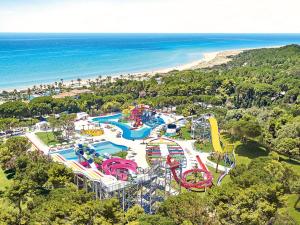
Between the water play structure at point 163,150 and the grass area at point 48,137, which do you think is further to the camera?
the grass area at point 48,137

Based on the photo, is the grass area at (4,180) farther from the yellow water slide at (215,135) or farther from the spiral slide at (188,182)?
the yellow water slide at (215,135)

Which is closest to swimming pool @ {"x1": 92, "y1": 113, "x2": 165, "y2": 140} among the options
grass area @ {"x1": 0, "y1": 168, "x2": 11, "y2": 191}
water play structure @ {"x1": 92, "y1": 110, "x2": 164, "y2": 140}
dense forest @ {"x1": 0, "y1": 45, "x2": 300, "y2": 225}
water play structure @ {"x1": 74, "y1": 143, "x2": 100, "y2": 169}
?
water play structure @ {"x1": 92, "y1": 110, "x2": 164, "y2": 140}

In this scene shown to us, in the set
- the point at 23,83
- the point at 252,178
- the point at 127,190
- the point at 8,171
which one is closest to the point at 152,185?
the point at 127,190

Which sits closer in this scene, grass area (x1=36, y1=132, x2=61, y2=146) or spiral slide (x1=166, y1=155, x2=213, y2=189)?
spiral slide (x1=166, y1=155, x2=213, y2=189)

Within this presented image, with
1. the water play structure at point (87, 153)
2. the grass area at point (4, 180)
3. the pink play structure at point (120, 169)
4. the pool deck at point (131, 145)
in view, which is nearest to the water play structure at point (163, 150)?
the pool deck at point (131, 145)

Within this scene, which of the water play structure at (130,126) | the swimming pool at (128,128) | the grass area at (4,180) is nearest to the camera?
the grass area at (4,180)

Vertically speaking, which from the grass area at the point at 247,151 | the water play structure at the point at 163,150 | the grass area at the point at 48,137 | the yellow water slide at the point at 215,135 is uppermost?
the yellow water slide at the point at 215,135

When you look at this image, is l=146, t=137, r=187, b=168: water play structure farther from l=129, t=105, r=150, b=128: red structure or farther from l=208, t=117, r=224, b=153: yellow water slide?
l=129, t=105, r=150, b=128: red structure

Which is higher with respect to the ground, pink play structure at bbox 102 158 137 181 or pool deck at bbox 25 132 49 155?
pink play structure at bbox 102 158 137 181
